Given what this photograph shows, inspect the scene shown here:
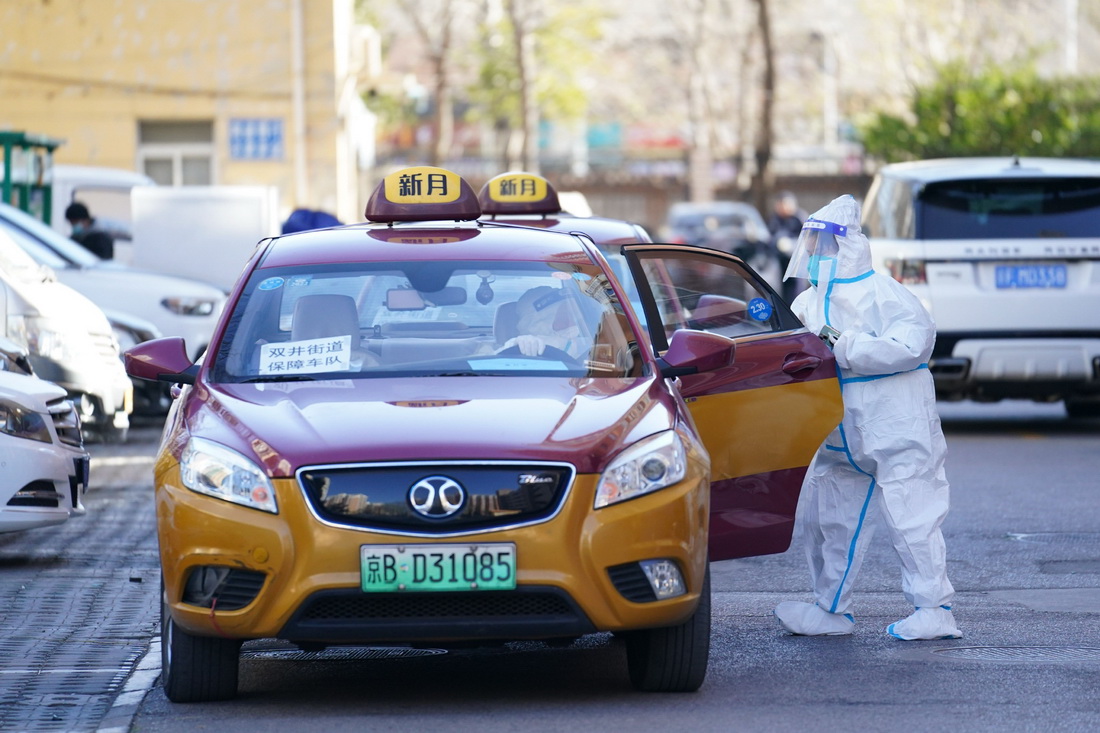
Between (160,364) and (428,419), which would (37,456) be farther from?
(428,419)

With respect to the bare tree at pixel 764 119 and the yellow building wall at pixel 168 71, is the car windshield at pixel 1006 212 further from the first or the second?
the yellow building wall at pixel 168 71

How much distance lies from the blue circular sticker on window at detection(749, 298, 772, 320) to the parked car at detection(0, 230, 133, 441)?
5730mm

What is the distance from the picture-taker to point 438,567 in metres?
5.26

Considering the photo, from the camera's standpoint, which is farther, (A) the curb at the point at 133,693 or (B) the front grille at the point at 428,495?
(A) the curb at the point at 133,693

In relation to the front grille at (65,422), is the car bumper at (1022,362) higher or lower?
lower

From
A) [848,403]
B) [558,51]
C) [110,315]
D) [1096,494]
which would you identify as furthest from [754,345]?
[558,51]

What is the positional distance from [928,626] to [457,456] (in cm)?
223

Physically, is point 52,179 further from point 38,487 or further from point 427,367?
point 427,367

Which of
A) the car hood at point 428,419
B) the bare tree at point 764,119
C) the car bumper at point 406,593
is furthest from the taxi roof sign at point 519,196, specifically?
the bare tree at point 764,119

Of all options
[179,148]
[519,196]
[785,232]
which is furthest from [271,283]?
[179,148]

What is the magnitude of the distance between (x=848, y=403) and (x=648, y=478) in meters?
1.58

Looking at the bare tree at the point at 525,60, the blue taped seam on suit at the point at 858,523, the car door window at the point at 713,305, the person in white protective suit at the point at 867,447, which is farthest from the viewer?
the bare tree at the point at 525,60

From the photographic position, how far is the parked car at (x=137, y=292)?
49.2 ft

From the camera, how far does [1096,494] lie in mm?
10586
